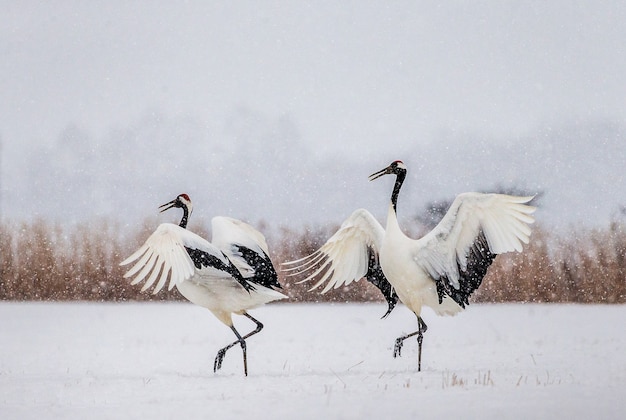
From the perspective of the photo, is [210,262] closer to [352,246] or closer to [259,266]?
[259,266]

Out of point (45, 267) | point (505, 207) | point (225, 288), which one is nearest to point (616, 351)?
point (505, 207)

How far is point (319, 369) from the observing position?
6.83m

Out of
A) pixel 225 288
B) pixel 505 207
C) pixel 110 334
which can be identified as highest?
pixel 505 207

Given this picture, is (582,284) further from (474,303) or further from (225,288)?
(225,288)

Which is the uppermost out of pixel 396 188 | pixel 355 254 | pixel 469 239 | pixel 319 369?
pixel 396 188

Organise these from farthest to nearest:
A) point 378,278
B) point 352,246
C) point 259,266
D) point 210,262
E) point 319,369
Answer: point 378,278, point 352,246, point 319,369, point 259,266, point 210,262

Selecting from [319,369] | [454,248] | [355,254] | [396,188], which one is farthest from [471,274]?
[319,369]

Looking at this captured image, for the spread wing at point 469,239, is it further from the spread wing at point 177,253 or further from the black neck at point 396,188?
the spread wing at point 177,253

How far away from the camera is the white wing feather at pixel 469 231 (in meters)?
6.22

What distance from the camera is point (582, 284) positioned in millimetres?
12914

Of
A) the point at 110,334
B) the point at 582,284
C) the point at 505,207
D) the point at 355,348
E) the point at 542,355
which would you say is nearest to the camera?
the point at 505,207

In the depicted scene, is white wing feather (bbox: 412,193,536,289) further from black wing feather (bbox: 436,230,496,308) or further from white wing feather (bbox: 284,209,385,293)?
white wing feather (bbox: 284,209,385,293)

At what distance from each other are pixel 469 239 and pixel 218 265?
1810 millimetres

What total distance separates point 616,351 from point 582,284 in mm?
5413
